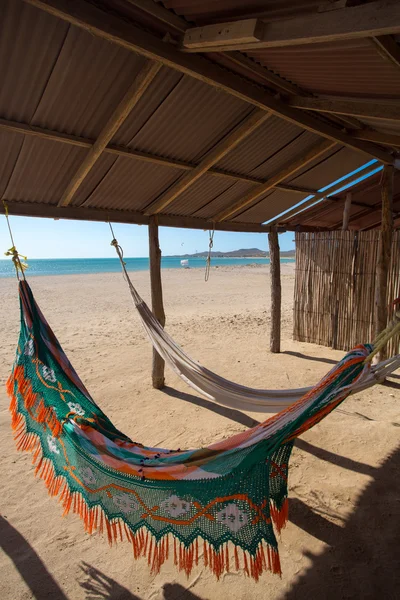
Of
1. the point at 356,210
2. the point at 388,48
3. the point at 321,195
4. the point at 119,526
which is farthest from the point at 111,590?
the point at 356,210

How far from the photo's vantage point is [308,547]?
62.6 inches

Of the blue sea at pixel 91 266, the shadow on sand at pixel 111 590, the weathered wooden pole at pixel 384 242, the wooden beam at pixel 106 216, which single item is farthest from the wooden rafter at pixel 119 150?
the blue sea at pixel 91 266

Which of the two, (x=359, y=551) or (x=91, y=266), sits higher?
(x=91, y=266)

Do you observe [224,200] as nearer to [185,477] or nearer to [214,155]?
[214,155]

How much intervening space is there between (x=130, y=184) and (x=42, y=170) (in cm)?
65

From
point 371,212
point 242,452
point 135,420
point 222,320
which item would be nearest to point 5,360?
point 135,420

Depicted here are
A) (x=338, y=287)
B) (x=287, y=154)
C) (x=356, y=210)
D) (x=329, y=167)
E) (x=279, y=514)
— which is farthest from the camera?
(x=356, y=210)

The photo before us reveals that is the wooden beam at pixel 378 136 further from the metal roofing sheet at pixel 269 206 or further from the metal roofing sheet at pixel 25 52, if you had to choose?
the metal roofing sheet at pixel 25 52

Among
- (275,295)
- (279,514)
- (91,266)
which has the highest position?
(91,266)

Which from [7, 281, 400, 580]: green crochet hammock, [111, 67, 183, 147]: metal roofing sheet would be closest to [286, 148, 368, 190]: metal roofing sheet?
[111, 67, 183, 147]: metal roofing sheet

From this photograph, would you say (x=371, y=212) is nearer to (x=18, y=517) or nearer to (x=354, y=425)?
(x=354, y=425)

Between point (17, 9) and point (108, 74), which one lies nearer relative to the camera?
point (17, 9)

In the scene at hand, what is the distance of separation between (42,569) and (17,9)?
7.26ft

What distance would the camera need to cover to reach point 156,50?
1382mm
